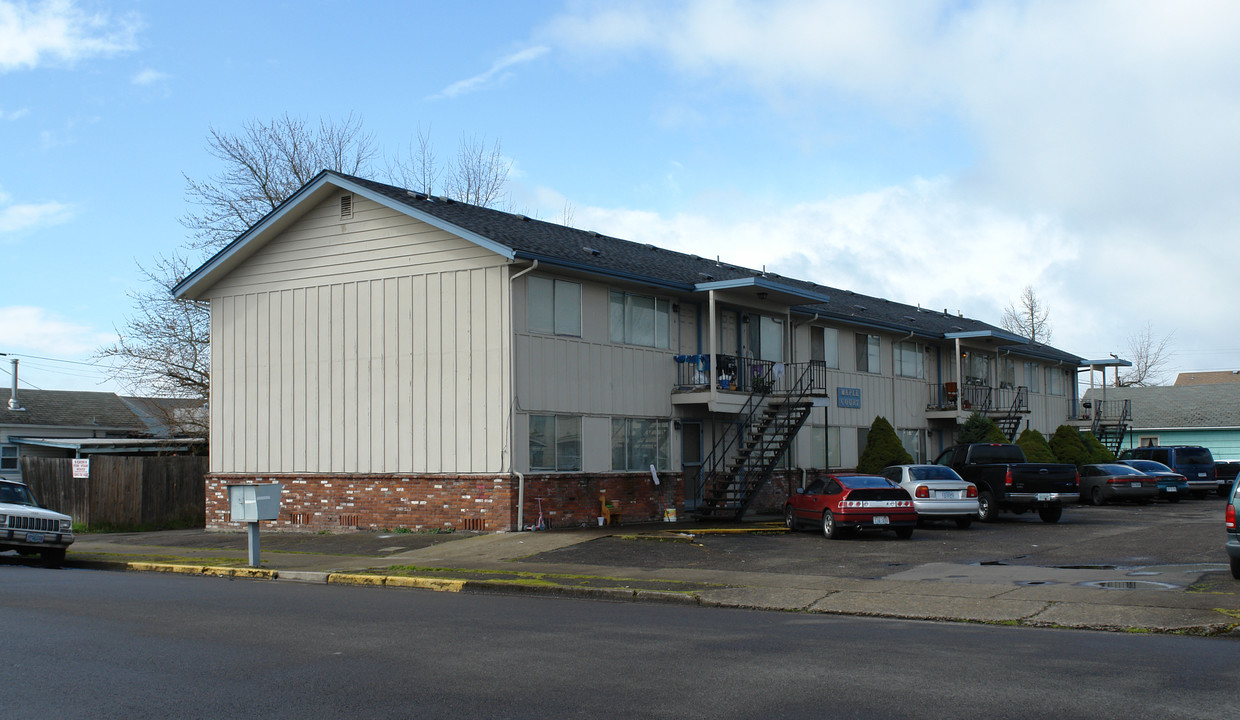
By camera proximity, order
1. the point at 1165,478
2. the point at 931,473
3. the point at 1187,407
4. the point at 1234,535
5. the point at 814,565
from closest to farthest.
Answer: the point at 1234,535 → the point at 814,565 → the point at 931,473 → the point at 1165,478 → the point at 1187,407

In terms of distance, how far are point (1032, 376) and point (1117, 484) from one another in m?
12.3

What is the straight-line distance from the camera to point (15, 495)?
2048cm

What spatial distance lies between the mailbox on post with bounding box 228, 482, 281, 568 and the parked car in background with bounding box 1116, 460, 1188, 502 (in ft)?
92.4

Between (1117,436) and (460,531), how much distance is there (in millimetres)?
37282

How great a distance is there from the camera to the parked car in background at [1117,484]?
112 ft

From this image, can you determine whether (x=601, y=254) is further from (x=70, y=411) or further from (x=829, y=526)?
(x=70, y=411)

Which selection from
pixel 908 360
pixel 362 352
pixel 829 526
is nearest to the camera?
pixel 829 526

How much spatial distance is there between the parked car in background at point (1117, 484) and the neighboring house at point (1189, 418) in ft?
58.6

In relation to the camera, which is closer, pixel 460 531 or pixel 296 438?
pixel 460 531

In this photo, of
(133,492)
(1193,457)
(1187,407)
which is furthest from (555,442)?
(1187,407)

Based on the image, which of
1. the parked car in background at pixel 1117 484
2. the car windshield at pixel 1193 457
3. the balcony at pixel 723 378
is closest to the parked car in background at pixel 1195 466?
the car windshield at pixel 1193 457

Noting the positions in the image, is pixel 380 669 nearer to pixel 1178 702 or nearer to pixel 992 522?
pixel 1178 702

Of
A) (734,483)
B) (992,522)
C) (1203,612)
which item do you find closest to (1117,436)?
(992,522)

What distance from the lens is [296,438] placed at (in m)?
25.8
